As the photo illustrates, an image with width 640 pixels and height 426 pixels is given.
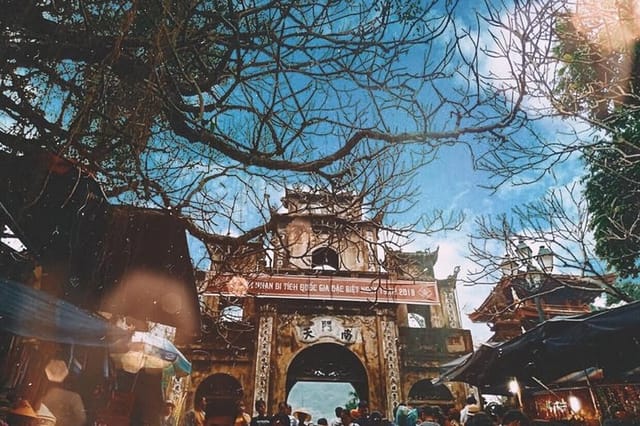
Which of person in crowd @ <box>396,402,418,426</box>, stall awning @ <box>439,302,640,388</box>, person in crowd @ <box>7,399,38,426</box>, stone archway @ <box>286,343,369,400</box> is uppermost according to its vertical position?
stone archway @ <box>286,343,369,400</box>

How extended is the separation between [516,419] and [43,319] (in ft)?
16.1

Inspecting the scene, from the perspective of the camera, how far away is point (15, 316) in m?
2.69

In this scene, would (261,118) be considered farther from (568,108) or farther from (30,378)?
(568,108)

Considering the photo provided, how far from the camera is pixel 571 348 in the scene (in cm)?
423

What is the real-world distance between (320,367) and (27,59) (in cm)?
1489

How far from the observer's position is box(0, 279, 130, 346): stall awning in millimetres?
2682

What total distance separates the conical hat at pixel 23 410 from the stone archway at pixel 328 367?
1212 centimetres

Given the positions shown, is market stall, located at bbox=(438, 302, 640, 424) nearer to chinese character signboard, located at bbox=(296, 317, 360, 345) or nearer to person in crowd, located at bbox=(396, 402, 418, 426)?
person in crowd, located at bbox=(396, 402, 418, 426)

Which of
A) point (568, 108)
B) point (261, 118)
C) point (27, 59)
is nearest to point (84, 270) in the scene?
point (27, 59)

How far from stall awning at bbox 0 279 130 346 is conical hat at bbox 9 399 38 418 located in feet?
2.51

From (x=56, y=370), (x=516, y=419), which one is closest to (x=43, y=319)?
(x=56, y=370)

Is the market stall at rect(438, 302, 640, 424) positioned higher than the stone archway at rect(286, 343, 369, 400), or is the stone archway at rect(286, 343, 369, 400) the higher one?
the stone archway at rect(286, 343, 369, 400)

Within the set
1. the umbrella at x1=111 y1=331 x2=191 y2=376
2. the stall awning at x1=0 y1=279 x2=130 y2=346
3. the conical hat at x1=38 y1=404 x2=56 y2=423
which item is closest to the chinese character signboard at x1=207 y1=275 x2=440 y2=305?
the umbrella at x1=111 y1=331 x2=191 y2=376

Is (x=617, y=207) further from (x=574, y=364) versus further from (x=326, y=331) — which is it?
(x=326, y=331)
